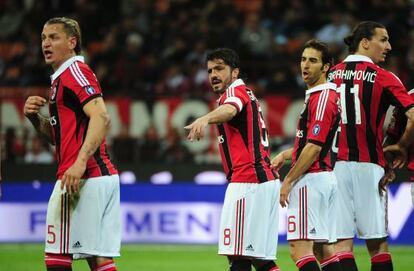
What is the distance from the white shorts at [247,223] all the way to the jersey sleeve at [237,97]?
67cm

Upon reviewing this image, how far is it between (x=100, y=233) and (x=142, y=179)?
766cm

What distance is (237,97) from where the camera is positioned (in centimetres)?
748

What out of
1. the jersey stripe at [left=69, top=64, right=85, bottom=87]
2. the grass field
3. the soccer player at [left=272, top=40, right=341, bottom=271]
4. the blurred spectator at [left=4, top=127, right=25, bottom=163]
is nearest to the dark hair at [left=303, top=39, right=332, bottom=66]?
the soccer player at [left=272, top=40, right=341, bottom=271]

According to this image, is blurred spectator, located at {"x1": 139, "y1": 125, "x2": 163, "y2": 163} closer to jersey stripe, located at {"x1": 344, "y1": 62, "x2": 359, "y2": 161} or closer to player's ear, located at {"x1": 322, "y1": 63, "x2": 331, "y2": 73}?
jersey stripe, located at {"x1": 344, "y1": 62, "x2": 359, "y2": 161}

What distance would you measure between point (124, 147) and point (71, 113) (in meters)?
8.57

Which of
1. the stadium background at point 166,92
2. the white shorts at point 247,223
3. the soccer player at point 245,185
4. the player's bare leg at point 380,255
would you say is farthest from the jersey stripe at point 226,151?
the stadium background at point 166,92

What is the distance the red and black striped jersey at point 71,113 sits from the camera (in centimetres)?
695

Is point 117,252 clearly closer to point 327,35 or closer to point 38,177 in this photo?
point 38,177

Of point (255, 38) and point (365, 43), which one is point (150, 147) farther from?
point (365, 43)

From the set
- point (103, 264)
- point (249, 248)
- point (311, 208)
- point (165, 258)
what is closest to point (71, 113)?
point (103, 264)

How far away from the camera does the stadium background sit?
14.0 meters

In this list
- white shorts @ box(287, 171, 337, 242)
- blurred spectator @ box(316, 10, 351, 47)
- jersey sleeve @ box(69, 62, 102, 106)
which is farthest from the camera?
blurred spectator @ box(316, 10, 351, 47)

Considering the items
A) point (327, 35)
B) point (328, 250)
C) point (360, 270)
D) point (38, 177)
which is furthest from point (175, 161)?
point (328, 250)

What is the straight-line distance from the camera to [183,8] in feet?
61.1
